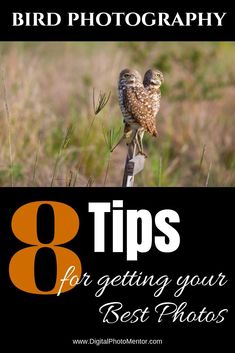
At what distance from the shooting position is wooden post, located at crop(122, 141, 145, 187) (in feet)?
10.9

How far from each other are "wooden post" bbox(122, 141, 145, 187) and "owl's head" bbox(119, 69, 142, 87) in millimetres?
281

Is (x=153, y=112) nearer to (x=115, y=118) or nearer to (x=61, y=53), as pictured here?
(x=115, y=118)

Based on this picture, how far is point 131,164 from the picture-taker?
3.31 m

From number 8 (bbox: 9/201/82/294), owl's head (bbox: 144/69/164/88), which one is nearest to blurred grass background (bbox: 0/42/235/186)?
number 8 (bbox: 9/201/82/294)

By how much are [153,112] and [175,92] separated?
4.69 m

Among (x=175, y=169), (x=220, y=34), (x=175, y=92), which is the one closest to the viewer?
(x=220, y=34)

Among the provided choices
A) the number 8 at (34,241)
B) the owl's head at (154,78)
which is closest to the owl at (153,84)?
the owl's head at (154,78)

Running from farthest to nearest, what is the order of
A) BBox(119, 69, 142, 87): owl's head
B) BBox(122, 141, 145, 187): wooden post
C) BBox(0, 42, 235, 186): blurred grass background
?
BBox(0, 42, 235, 186): blurred grass background < BBox(122, 141, 145, 187): wooden post < BBox(119, 69, 142, 87): owl's head

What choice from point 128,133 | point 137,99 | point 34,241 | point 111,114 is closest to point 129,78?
point 137,99

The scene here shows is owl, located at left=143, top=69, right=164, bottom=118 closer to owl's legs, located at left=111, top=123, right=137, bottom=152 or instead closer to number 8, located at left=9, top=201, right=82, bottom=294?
owl's legs, located at left=111, top=123, right=137, bottom=152

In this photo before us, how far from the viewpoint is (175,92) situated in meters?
7.89

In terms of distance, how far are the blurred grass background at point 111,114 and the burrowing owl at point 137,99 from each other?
194 cm

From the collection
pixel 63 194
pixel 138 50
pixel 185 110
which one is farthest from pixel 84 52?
pixel 63 194

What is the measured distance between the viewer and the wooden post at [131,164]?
130 inches
